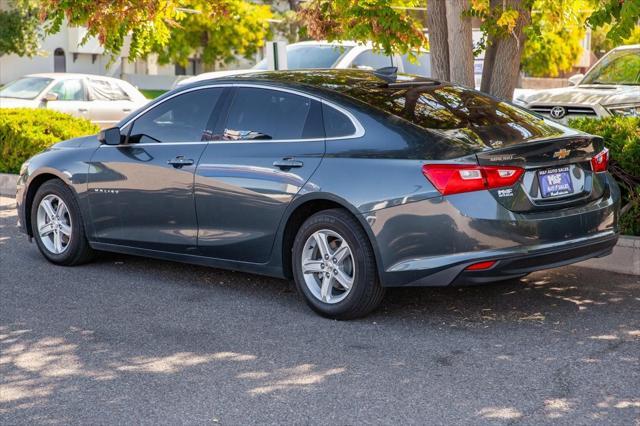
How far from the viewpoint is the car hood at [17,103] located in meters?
20.9

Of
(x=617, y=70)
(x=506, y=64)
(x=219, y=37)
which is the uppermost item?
(x=219, y=37)

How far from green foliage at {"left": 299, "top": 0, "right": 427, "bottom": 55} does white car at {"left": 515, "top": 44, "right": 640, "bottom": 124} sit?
232 centimetres

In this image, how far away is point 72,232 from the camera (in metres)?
8.81

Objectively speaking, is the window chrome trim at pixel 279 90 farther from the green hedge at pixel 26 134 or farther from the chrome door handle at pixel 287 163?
the green hedge at pixel 26 134

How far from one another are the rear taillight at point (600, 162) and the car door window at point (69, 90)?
16185 mm

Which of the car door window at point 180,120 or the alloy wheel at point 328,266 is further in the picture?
the car door window at point 180,120

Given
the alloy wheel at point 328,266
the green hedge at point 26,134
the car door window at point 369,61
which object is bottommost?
the alloy wheel at point 328,266

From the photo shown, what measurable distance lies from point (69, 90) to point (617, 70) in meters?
12.2

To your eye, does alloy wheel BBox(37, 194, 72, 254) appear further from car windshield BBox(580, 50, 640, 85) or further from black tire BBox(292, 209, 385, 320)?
car windshield BBox(580, 50, 640, 85)

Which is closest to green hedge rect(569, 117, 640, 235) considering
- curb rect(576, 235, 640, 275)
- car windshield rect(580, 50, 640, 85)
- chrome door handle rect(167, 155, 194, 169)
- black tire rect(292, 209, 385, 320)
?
curb rect(576, 235, 640, 275)

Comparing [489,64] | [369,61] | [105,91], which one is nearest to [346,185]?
[489,64]

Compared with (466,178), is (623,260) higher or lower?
lower

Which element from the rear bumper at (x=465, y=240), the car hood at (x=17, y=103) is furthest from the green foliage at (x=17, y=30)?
the rear bumper at (x=465, y=240)

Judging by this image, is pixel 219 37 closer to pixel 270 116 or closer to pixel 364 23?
pixel 364 23
